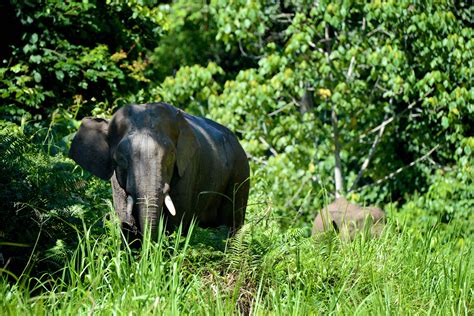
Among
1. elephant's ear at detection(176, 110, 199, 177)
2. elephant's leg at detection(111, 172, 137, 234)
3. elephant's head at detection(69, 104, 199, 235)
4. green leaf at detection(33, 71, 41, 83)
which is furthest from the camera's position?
green leaf at detection(33, 71, 41, 83)

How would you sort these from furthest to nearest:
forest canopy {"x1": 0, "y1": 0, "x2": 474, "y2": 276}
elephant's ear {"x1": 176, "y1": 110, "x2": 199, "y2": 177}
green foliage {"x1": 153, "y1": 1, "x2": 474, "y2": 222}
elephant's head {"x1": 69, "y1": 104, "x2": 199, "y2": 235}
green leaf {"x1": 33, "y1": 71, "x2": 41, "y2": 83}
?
1. green foliage {"x1": 153, "y1": 1, "x2": 474, "y2": 222}
2. forest canopy {"x1": 0, "y1": 0, "x2": 474, "y2": 276}
3. green leaf {"x1": 33, "y1": 71, "x2": 41, "y2": 83}
4. elephant's ear {"x1": 176, "y1": 110, "x2": 199, "y2": 177}
5. elephant's head {"x1": 69, "y1": 104, "x2": 199, "y2": 235}

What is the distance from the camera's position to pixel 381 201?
18.2m

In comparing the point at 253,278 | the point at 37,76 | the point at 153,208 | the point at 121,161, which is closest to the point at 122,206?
the point at 121,161

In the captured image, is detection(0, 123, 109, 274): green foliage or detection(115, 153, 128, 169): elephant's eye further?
detection(115, 153, 128, 169): elephant's eye

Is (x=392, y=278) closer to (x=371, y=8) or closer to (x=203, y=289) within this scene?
(x=203, y=289)

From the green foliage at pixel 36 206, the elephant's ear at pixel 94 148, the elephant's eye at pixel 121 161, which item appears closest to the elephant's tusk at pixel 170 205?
the elephant's eye at pixel 121 161

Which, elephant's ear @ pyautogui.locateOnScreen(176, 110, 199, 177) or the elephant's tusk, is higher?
elephant's ear @ pyautogui.locateOnScreen(176, 110, 199, 177)

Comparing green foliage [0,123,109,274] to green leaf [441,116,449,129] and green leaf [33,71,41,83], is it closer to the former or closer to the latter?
green leaf [33,71,41,83]

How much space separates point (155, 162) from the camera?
8055mm

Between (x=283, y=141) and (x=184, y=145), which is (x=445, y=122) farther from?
(x=184, y=145)

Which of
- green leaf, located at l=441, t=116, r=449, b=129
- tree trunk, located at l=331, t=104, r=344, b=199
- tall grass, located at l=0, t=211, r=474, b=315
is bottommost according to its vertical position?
tree trunk, located at l=331, t=104, r=344, b=199

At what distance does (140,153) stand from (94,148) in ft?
2.54

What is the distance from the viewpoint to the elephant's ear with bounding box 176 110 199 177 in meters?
8.43

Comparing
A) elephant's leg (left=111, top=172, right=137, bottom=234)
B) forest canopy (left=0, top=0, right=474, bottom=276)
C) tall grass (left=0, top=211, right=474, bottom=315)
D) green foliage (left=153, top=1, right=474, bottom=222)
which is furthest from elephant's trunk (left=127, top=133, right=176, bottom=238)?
green foliage (left=153, top=1, right=474, bottom=222)
